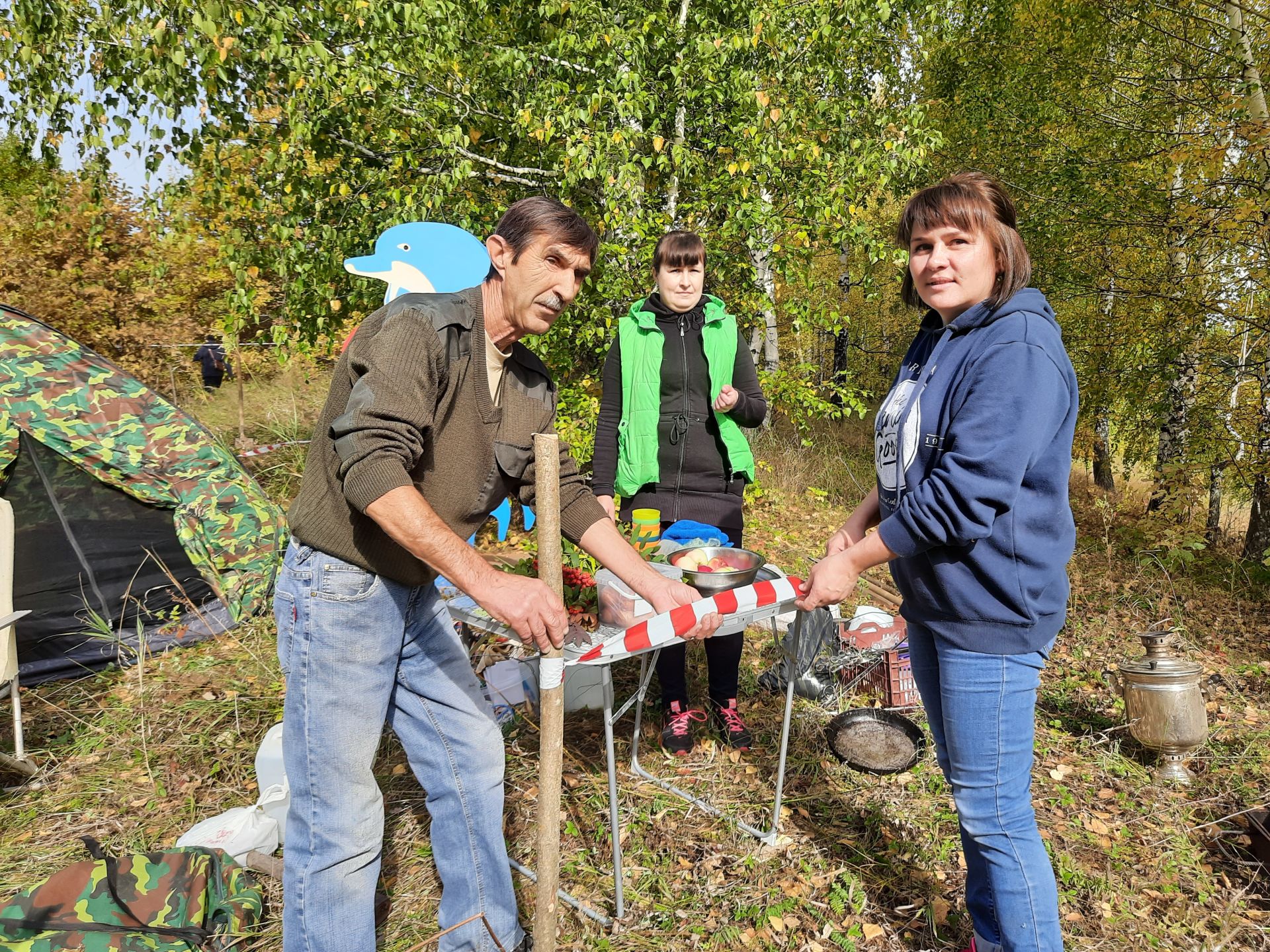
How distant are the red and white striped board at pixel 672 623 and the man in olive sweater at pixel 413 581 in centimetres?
7

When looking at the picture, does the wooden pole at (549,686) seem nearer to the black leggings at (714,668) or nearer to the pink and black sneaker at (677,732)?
the black leggings at (714,668)

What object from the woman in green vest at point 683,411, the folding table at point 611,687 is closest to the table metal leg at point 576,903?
the folding table at point 611,687

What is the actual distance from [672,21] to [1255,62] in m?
4.34

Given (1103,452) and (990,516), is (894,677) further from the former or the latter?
(1103,452)

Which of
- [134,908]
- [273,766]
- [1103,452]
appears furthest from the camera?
[1103,452]

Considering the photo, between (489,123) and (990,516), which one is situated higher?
(489,123)

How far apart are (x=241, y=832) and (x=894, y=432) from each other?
2524 millimetres

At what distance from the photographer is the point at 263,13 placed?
13.3 ft

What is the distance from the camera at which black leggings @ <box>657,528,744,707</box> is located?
10.7 ft

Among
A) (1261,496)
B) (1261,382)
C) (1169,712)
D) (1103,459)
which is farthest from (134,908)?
(1103,459)

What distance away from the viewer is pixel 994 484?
5.22ft

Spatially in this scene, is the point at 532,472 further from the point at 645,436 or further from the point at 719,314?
the point at 719,314

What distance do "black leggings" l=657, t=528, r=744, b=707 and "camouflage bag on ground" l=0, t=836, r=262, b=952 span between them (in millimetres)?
1772

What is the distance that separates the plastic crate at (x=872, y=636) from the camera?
403 cm
